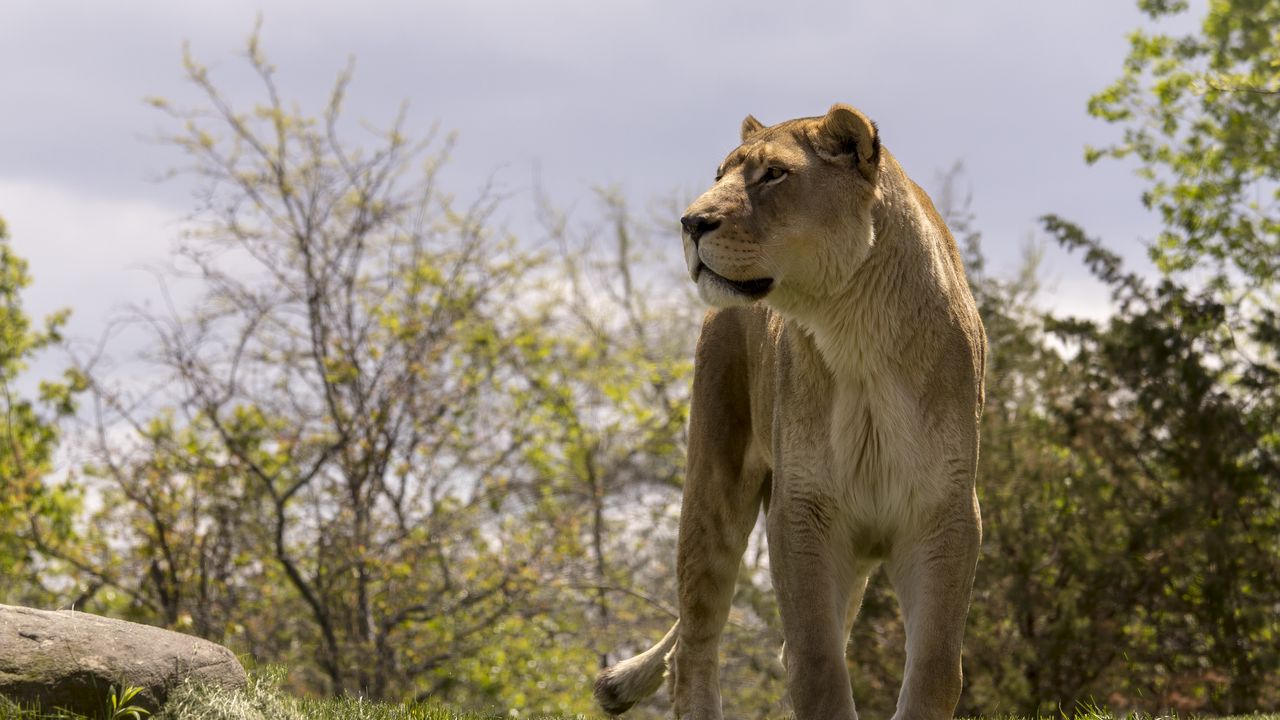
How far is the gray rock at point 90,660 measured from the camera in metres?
5.80

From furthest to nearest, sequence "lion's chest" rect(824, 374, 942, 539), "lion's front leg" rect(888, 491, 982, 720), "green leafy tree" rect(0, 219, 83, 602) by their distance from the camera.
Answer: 1. "green leafy tree" rect(0, 219, 83, 602)
2. "lion's chest" rect(824, 374, 942, 539)
3. "lion's front leg" rect(888, 491, 982, 720)

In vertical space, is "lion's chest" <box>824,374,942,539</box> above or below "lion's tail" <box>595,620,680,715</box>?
above

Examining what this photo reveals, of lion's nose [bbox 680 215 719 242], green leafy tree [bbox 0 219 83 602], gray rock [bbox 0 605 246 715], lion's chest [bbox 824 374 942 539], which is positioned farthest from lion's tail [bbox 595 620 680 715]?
green leafy tree [bbox 0 219 83 602]

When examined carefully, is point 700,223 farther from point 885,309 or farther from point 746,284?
point 885,309

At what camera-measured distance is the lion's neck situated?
4.95 m

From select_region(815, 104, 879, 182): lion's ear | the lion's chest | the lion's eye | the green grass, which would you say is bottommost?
the green grass

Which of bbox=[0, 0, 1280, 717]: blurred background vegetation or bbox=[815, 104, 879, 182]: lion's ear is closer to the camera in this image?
bbox=[815, 104, 879, 182]: lion's ear

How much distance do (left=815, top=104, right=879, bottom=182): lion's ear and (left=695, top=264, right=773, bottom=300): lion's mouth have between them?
0.57 metres

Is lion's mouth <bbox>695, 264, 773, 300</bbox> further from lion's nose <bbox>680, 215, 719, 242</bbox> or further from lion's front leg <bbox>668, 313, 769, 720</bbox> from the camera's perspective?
lion's front leg <bbox>668, 313, 769, 720</bbox>

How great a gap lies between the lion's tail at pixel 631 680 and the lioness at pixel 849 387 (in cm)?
200

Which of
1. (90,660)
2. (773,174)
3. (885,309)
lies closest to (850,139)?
(773,174)

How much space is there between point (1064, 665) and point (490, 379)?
6.94 m

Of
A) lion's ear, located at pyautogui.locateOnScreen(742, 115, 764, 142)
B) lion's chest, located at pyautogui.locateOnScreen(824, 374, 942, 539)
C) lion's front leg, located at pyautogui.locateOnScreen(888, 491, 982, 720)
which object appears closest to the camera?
lion's front leg, located at pyautogui.locateOnScreen(888, 491, 982, 720)

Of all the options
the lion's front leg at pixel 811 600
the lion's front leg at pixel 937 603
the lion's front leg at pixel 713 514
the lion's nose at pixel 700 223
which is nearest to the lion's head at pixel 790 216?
the lion's nose at pixel 700 223
